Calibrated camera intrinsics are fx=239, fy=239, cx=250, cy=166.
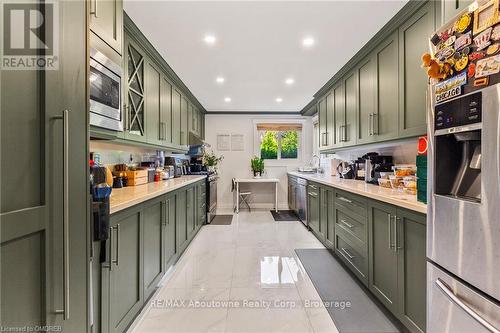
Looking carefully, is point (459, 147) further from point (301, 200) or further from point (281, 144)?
point (281, 144)

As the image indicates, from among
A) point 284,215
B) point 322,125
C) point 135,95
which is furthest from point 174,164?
point 322,125

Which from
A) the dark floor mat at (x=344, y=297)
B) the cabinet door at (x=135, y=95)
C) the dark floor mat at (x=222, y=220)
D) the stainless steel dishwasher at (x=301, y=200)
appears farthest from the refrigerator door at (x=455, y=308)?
the dark floor mat at (x=222, y=220)

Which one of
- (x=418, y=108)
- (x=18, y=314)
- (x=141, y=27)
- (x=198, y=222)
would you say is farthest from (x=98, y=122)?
(x=198, y=222)

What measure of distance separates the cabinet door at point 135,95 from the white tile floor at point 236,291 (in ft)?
5.08

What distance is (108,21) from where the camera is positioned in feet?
5.22

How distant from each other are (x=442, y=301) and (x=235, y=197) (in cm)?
519

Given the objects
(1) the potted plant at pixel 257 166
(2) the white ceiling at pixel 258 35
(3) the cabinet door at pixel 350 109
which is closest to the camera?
(2) the white ceiling at pixel 258 35

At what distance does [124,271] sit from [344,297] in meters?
1.80

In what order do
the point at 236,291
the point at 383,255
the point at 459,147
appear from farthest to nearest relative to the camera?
1. the point at 236,291
2. the point at 383,255
3. the point at 459,147

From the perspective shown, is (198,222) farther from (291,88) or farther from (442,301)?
(442,301)

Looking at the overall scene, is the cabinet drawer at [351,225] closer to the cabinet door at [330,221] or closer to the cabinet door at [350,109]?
the cabinet door at [330,221]

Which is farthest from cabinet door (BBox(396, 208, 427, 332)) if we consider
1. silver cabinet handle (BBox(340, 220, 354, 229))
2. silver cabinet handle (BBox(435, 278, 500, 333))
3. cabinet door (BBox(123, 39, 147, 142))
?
cabinet door (BBox(123, 39, 147, 142))

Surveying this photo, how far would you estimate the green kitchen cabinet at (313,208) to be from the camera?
11.7 feet

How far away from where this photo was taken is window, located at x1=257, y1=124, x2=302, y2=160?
6.25m
